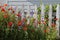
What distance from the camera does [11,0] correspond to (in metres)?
9.02

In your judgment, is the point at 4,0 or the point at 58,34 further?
the point at 4,0

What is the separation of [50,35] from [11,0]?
3754mm

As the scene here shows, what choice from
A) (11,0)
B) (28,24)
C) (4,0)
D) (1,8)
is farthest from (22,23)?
(11,0)

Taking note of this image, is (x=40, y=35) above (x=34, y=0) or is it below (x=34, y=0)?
below

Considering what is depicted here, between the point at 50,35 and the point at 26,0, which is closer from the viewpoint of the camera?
the point at 50,35

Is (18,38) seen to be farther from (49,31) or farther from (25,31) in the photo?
(49,31)

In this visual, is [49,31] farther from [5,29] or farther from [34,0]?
[34,0]

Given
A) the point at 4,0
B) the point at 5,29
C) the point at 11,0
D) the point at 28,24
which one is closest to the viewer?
the point at 5,29

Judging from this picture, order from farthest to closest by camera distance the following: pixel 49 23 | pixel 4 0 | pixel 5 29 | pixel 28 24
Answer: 1. pixel 4 0
2. pixel 49 23
3. pixel 28 24
4. pixel 5 29

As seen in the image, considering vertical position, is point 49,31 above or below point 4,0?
below

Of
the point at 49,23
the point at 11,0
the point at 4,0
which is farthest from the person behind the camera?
the point at 11,0

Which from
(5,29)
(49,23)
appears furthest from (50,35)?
(5,29)

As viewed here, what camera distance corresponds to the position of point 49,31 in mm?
5602

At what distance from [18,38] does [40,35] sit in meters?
0.51
